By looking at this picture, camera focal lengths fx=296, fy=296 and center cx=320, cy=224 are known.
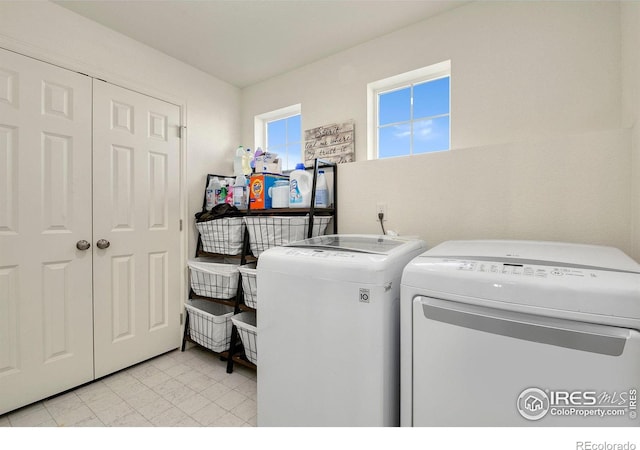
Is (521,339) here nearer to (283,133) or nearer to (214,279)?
(214,279)

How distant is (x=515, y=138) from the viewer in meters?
1.76

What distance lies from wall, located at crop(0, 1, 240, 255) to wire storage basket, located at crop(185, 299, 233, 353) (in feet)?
1.98

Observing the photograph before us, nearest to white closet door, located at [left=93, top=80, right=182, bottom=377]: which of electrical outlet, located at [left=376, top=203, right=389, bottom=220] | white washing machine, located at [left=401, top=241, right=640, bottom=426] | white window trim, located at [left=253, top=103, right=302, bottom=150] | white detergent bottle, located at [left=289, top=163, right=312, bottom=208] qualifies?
white window trim, located at [left=253, top=103, right=302, bottom=150]

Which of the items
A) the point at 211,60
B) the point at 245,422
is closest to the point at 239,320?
the point at 245,422

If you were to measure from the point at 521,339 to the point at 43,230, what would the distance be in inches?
98.2

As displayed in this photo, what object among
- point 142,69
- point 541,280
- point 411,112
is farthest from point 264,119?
point 541,280

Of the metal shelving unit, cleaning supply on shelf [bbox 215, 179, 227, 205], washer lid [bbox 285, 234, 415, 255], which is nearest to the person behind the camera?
washer lid [bbox 285, 234, 415, 255]

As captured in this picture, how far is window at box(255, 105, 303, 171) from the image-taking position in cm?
289

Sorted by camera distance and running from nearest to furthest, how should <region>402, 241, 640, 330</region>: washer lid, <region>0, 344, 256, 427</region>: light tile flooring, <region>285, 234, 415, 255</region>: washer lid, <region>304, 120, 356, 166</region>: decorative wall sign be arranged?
<region>402, 241, 640, 330</region>: washer lid
<region>285, 234, 415, 255</region>: washer lid
<region>0, 344, 256, 427</region>: light tile flooring
<region>304, 120, 356, 166</region>: decorative wall sign

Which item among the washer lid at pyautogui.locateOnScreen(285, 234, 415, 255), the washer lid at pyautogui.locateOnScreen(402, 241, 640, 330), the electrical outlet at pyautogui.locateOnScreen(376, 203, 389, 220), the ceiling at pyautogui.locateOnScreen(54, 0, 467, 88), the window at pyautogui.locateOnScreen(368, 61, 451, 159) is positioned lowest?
the washer lid at pyautogui.locateOnScreen(402, 241, 640, 330)

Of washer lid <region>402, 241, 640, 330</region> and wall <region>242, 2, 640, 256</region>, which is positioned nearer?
washer lid <region>402, 241, 640, 330</region>

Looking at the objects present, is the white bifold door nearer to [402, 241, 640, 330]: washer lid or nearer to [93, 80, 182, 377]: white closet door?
[93, 80, 182, 377]: white closet door

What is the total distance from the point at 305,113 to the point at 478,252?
2.04m

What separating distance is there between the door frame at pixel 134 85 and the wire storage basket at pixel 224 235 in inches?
9.6
